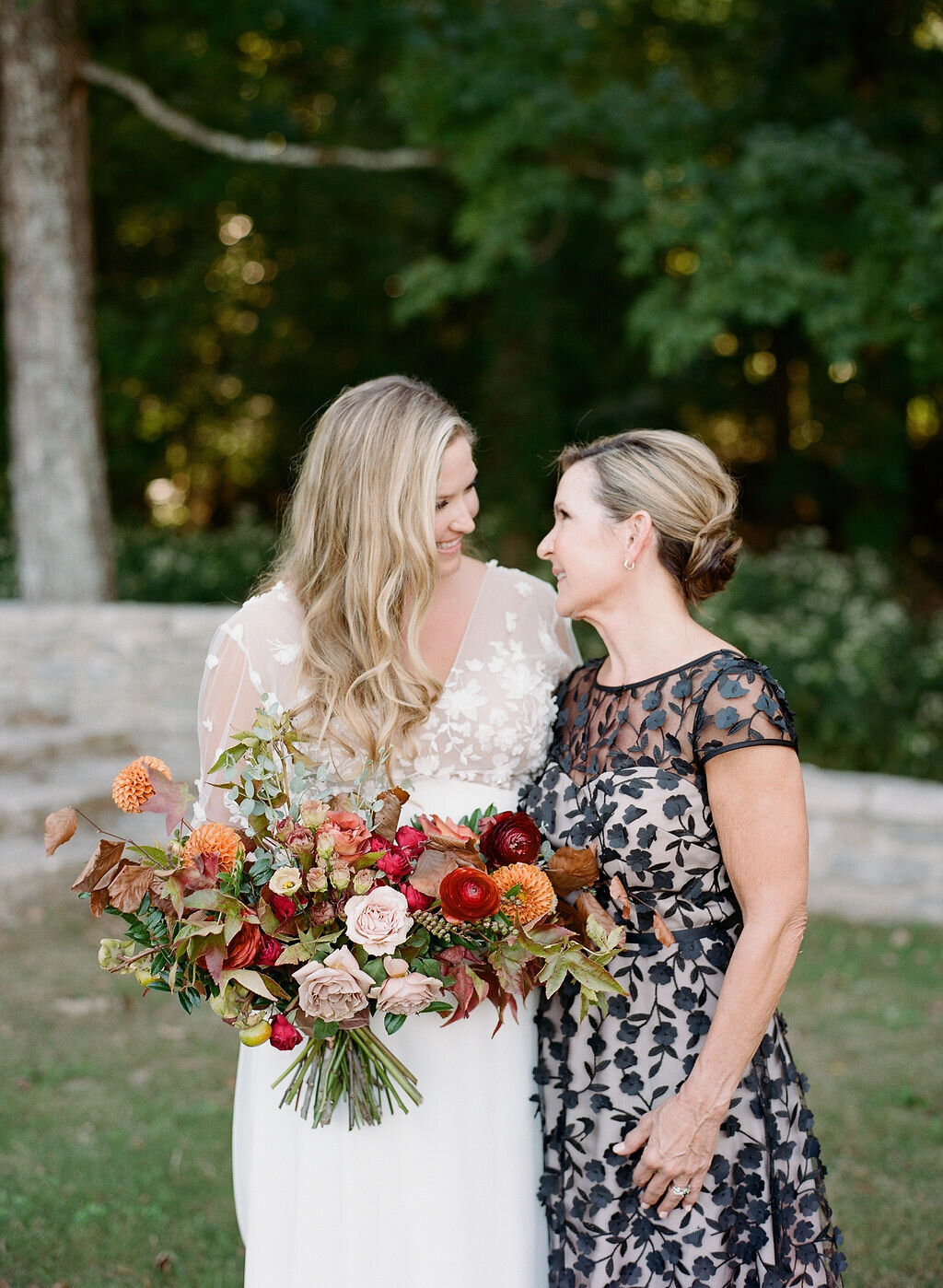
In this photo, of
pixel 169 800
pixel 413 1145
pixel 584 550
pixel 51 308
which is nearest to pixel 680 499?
pixel 584 550

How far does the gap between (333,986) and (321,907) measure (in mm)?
139

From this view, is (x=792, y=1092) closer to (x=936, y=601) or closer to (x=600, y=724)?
(x=600, y=724)

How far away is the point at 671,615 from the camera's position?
2393 millimetres

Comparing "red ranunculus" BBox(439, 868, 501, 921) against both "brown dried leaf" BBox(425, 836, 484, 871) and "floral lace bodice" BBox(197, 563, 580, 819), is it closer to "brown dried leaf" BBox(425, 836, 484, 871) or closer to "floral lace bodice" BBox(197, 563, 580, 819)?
"brown dried leaf" BBox(425, 836, 484, 871)

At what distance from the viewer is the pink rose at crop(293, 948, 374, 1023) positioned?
6.27 feet

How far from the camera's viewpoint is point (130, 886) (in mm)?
1941

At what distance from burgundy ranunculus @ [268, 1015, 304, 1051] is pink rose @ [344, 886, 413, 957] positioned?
22cm

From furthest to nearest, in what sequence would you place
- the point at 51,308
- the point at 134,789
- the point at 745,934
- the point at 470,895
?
the point at 51,308 → the point at 745,934 → the point at 134,789 → the point at 470,895

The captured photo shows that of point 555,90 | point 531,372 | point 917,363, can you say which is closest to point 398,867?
point 555,90

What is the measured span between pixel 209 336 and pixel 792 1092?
1331 cm

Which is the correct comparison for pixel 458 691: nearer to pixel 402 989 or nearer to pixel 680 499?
pixel 680 499

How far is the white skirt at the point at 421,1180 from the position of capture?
234 centimetres

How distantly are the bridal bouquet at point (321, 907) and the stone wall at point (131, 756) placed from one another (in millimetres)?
4239

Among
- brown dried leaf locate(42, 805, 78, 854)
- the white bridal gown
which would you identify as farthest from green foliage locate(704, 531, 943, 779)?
brown dried leaf locate(42, 805, 78, 854)
